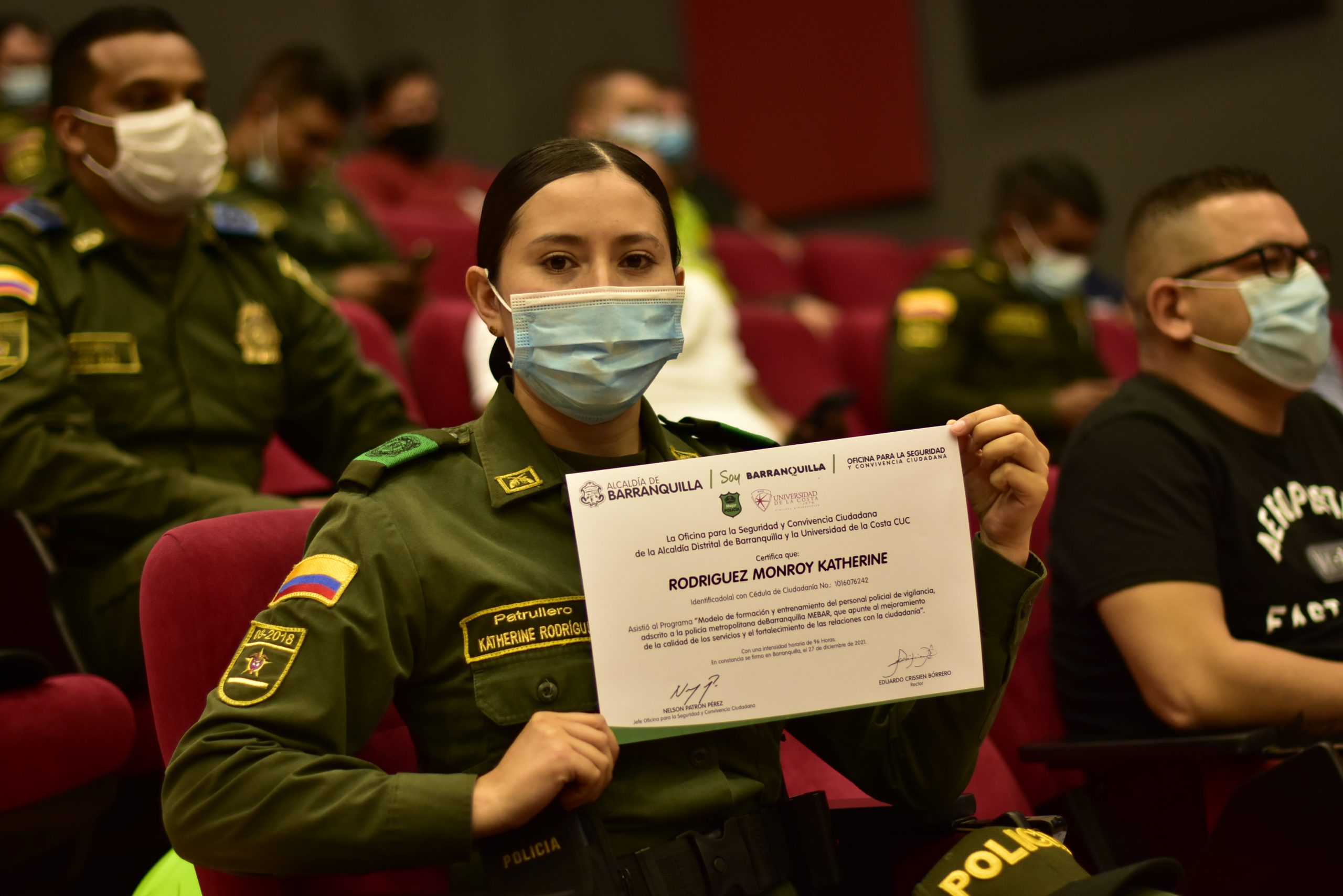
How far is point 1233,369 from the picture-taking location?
1.95 metres

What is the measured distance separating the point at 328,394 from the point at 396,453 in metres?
1.05


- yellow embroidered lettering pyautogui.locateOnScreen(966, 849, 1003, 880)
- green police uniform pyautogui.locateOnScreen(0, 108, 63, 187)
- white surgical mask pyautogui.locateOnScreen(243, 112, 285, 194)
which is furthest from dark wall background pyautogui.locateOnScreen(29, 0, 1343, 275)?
yellow embroidered lettering pyautogui.locateOnScreen(966, 849, 1003, 880)

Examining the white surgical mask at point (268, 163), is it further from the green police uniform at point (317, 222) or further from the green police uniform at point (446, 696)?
the green police uniform at point (446, 696)

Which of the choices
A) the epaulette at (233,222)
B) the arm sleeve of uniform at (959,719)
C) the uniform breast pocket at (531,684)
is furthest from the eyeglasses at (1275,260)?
the epaulette at (233,222)

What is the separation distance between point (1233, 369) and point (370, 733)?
1.44m

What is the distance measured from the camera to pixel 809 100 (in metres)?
6.81

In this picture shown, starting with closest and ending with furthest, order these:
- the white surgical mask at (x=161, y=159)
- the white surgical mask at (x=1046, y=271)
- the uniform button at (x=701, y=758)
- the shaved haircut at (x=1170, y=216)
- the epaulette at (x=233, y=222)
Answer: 1. the uniform button at (x=701, y=758)
2. the shaved haircut at (x=1170, y=216)
3. the white surgical mask at (x=161, y=159)
4. the epaulette at (x=233, y=222)
5. the white surgical mask at (x=1046, y=271)

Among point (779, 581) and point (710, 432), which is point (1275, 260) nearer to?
point (710, 432)

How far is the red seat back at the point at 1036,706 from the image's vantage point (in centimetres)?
186

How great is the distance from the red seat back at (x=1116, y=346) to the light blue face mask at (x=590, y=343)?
302 cm

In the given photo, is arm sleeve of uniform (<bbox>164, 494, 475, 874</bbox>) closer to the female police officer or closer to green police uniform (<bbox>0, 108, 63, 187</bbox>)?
the female police officer

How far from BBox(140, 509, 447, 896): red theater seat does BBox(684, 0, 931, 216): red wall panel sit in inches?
223

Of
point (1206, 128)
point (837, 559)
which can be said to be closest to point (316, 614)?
point (837, 559)
